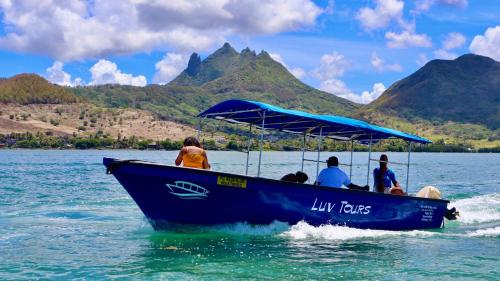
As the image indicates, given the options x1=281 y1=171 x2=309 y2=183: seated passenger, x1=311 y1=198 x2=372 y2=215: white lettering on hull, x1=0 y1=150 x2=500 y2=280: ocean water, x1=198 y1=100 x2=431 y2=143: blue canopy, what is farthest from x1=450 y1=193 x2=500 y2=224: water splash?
x1=281 y1=171 x2=309 y2=183: seated passenger

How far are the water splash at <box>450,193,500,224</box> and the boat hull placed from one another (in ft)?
27.3

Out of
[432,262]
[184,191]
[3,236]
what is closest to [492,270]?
[432,262]

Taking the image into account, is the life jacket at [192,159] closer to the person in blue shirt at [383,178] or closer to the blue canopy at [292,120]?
the blue canopy at [292,120]

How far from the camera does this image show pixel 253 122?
17734mm

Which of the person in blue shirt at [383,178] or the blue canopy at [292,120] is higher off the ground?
the blue canopy at [292,120]

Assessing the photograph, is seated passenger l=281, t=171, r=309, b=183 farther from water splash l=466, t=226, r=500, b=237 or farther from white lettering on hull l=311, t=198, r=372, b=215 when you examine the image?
water splash l=466, t=226, r=500, b=237

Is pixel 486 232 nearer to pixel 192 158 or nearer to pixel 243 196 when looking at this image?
pixel 243 196

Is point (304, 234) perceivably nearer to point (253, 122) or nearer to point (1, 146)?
point (253, 122)

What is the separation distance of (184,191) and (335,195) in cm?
405

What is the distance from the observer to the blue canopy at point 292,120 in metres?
15.3

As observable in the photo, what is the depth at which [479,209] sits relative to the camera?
85.3 ft

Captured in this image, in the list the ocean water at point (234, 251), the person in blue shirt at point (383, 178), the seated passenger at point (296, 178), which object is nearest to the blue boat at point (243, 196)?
the ocean water at point (234, 251)

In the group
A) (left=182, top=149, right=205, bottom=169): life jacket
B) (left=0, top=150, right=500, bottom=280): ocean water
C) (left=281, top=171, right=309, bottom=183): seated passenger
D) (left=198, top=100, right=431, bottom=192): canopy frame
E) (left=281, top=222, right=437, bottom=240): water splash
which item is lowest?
(left=0, top=150, right=500, bottom=280): ocean water

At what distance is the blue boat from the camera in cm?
1412
